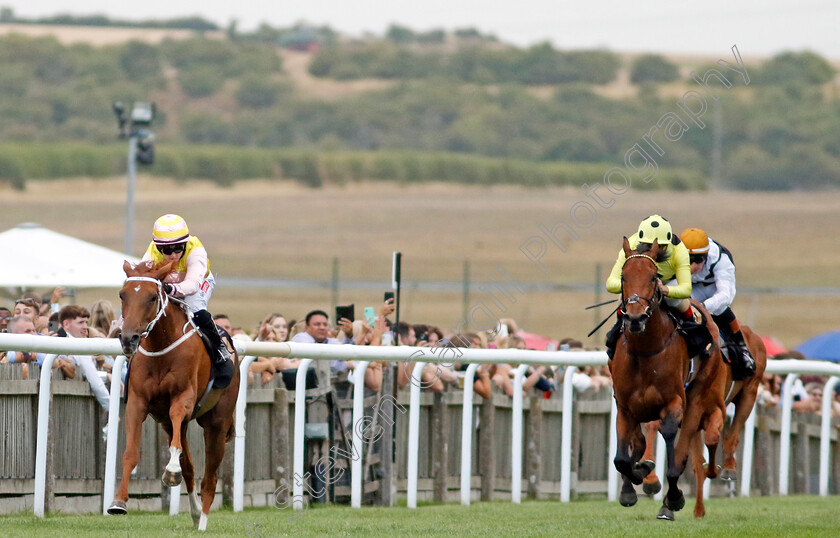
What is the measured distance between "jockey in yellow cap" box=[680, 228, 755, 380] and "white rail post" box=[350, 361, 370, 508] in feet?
8.41

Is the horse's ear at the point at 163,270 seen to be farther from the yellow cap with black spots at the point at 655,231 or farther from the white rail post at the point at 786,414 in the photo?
the white rail post at the point at 786,414

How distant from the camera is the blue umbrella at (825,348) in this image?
60.3ft

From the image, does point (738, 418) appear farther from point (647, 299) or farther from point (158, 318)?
point (158, 318)

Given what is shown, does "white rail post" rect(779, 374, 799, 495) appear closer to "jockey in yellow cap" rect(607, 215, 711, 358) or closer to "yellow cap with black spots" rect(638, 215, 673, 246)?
"jockey in yellow cap" rect(607, 215, 711, 358)

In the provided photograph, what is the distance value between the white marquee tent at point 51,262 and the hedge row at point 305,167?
47831 millimetres

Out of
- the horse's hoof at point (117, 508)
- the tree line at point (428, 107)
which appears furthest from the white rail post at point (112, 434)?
the tree line at point (428, 107)

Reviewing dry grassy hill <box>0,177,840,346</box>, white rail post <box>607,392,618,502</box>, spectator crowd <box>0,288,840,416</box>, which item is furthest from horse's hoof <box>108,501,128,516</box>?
dry grassy hill <box>0,177,840,346</box>

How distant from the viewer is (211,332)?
8273mm

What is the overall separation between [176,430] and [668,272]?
349cm

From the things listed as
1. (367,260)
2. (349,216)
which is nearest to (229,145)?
(349,216)

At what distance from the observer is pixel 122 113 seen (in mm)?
19812

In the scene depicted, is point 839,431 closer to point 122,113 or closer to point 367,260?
point 122,113

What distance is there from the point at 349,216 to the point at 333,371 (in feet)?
147

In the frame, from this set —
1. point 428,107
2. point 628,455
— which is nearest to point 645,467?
point 628,455
